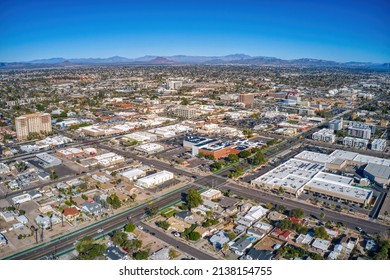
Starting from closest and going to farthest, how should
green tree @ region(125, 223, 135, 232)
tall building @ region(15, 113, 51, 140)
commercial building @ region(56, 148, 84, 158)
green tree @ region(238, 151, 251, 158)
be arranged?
1. green tree @ region(125, 223, 135, 232)
2. green tree @ region(238, 151, 251, 158)
3. commercial building @ region(56, 148, 84, 158)
4. tall building @ region(15, 113, 51, 140)

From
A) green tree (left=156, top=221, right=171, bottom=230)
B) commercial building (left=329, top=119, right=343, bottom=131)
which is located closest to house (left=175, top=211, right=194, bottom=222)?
green tree (left=156, top=221, right=171, bottom=230)

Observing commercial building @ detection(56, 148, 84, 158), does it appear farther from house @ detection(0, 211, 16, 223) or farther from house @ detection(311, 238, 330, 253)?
house @ detection(311, 238, 330, 253)

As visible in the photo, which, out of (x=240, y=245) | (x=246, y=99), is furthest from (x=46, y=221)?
(x=246, y=99)

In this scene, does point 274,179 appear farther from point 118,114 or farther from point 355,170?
point 118,114

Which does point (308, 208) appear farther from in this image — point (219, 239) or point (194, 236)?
point (194, 236)

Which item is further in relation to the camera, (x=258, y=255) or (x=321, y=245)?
(x=321, y=245)
